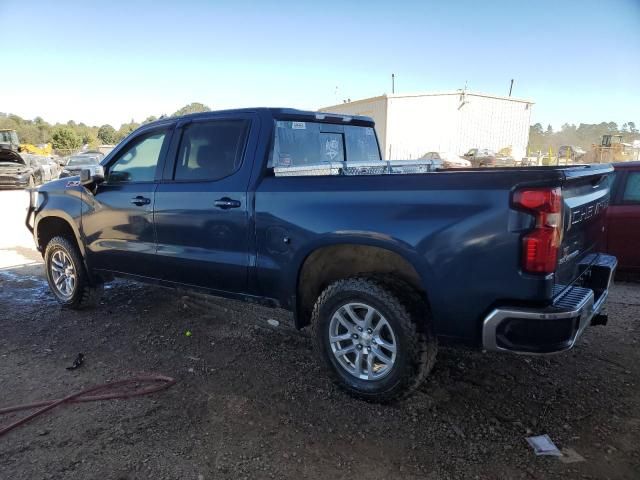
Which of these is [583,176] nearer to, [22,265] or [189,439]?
[189,439]

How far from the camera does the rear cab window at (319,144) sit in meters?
3.56

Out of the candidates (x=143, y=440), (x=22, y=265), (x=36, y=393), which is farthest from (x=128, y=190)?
(x=22, y=265)

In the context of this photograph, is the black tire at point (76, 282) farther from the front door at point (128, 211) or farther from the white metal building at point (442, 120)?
the white metal building at point (442, 120)

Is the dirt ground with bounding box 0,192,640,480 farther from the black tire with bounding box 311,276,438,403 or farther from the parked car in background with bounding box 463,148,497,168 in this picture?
the parked car in background with bounding box 463,148,497,168

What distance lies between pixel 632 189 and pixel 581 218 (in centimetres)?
329

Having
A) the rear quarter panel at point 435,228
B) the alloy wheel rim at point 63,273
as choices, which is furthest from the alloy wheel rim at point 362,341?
the alloy wheel rim at point 63,273

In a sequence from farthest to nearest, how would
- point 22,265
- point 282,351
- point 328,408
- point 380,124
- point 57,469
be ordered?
point 380,124, point 22,265, point 282,351, point 328,408, point 57,469

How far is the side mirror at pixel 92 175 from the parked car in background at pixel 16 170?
59.0ft

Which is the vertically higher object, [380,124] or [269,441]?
[380,124]

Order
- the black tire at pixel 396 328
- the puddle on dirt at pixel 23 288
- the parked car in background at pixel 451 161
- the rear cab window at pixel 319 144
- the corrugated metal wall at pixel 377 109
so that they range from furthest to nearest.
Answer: the corrugated metal wall at pixel 377 109 → the puddle on dirt at pixel 23 288 → the parked car in background at pixel 451 161 → the rear cab window at pixel 319 144 → the black tire at pixel 396 328

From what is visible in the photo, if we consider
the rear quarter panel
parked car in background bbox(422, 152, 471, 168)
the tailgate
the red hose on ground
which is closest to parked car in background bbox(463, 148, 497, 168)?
parked car in background bbox(422, 152, 471, 168)

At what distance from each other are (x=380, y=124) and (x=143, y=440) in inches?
1144

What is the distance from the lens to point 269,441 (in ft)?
8.68

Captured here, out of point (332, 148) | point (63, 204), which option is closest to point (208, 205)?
point (332, 148)
